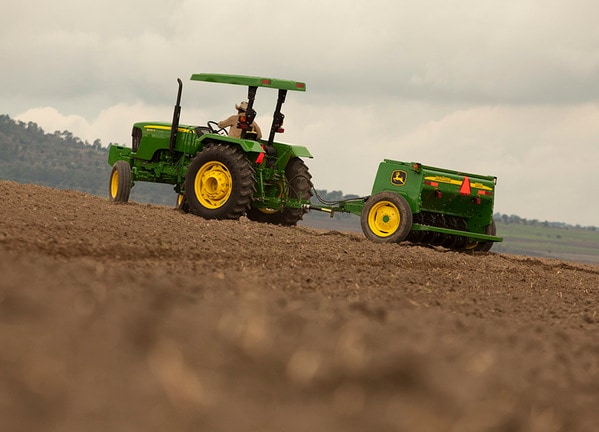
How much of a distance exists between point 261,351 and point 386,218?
1020cm

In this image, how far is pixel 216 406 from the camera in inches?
150

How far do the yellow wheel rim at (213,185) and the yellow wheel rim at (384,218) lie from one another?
2.18 m

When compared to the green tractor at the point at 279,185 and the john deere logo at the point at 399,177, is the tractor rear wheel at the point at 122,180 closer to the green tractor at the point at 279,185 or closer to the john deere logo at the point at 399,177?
the green tractor at the point at 279,185

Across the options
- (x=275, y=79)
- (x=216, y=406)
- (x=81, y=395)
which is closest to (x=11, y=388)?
(x=81, y=395)

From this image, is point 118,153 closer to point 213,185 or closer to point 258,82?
point 213,185

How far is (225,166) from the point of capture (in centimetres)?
1509

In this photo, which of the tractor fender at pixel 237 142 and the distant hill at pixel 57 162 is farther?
the distant hill at pixel 57 162

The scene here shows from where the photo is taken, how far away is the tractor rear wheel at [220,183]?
1484cm

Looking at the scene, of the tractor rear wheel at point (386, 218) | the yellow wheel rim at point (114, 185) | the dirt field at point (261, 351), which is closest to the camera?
the dirt field at point (261, 351)

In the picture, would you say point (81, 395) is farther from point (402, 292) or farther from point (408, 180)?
point (408, 180)

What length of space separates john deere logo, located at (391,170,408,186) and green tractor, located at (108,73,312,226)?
149cm

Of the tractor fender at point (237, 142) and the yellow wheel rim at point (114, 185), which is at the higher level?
the tractor fender at point (237, 142)

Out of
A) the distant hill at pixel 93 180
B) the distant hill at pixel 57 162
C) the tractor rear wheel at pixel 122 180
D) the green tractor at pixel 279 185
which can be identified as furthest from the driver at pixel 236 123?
the distant hill at pixel 57 162

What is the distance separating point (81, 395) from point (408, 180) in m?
11.2
